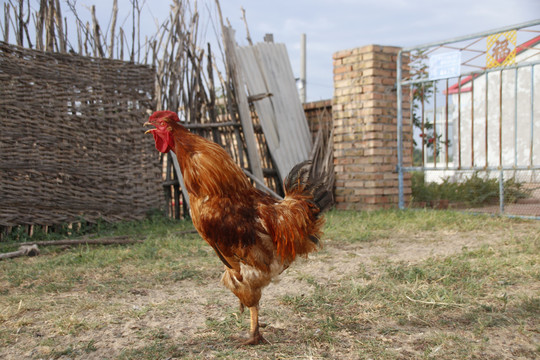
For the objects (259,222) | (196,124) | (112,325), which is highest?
(196,124)

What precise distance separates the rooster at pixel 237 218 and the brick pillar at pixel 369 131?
16.1ft

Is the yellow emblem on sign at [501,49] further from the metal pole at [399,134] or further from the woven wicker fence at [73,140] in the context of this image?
the woven wicker fence at [73,140]

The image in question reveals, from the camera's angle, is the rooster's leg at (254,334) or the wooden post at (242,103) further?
the wooden post at (242,103)

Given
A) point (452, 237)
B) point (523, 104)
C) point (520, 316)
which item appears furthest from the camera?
point (523, 104)

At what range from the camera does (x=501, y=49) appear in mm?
6590

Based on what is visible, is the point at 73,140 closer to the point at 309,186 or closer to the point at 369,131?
the point at 309,186

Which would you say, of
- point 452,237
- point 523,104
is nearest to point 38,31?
point 452,237

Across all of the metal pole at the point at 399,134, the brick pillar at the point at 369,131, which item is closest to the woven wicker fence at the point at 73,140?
the brick pillar at the point at 369,131

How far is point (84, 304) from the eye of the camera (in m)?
3.39

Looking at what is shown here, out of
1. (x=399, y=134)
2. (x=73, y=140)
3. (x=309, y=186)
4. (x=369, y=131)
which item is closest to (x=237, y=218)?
(x=309, y=186)

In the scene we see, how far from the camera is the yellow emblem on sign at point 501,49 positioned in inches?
254

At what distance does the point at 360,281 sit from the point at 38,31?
17.7 ft

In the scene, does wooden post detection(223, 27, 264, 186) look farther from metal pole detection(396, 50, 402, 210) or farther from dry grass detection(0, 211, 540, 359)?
dry grass detection(0, 211, 540, 359)

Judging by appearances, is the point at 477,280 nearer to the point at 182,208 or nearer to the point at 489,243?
the point at 489,243
